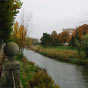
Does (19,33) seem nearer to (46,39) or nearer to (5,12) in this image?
(5,12)

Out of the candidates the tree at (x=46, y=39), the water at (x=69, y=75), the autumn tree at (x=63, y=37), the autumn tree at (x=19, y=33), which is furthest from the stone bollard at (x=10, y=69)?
the autumn tree at (x=63, y=37)

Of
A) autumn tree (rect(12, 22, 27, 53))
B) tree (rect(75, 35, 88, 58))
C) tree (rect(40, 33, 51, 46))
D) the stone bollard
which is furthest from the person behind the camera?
tree (rect(40, 33, 51, 46))

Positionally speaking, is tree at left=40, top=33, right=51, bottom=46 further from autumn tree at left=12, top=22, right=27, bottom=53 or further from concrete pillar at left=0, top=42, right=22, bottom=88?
concrete pillar at left=0, top=42, right=22, bottom=88

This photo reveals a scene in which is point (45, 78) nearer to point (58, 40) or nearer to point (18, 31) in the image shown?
point (18, 31)

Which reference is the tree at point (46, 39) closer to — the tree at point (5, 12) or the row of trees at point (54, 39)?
the row of trees at point (54, 39)

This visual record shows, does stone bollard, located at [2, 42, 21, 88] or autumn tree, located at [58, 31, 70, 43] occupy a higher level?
autumn tree, located at [58, 31, 70, 43]

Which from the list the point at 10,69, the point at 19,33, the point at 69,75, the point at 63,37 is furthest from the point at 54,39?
the point at 10,69

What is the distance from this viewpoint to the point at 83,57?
2405 cm

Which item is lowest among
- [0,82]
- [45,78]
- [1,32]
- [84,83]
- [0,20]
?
[84,83]

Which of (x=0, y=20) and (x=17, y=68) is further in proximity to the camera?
(x=0, y=20)

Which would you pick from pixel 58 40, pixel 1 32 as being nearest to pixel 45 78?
pixel 1 32

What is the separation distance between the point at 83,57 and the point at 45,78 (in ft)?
58.0

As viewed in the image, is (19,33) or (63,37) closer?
(19,33)

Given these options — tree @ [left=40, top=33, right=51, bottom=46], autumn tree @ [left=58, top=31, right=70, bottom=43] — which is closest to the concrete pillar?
tree @ [left=40, top=33, right=51, bottom=46]
